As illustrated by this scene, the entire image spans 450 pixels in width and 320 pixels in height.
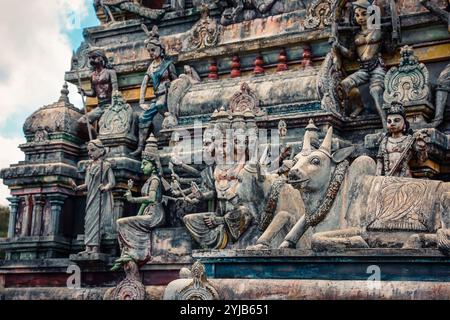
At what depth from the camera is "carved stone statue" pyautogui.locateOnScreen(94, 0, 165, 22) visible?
18750 millimetres

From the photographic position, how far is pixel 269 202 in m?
11.5

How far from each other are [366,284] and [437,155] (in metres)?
4.90

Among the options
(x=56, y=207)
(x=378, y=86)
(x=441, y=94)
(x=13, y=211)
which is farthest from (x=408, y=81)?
(x=13, y=211)

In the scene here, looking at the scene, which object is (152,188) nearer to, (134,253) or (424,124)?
(134,253)

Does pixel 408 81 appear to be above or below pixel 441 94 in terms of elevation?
above

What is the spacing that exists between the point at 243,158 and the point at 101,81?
6436mm

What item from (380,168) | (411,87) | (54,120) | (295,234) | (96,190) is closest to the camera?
(295,234)

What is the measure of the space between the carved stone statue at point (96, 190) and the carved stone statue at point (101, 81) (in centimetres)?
280

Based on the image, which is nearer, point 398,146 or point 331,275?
point 331,275

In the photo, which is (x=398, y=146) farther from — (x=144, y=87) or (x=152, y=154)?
(x=144, y=87)

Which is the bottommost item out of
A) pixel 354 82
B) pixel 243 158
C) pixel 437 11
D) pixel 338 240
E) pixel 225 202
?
pixel 338 240

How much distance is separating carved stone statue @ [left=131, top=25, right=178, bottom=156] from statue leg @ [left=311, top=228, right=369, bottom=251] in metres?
7.21

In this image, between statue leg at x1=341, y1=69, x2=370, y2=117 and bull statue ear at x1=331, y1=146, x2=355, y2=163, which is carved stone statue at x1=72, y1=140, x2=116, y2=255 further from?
bull statue ear at x1=331, y1=146, x2=355, y2=163
